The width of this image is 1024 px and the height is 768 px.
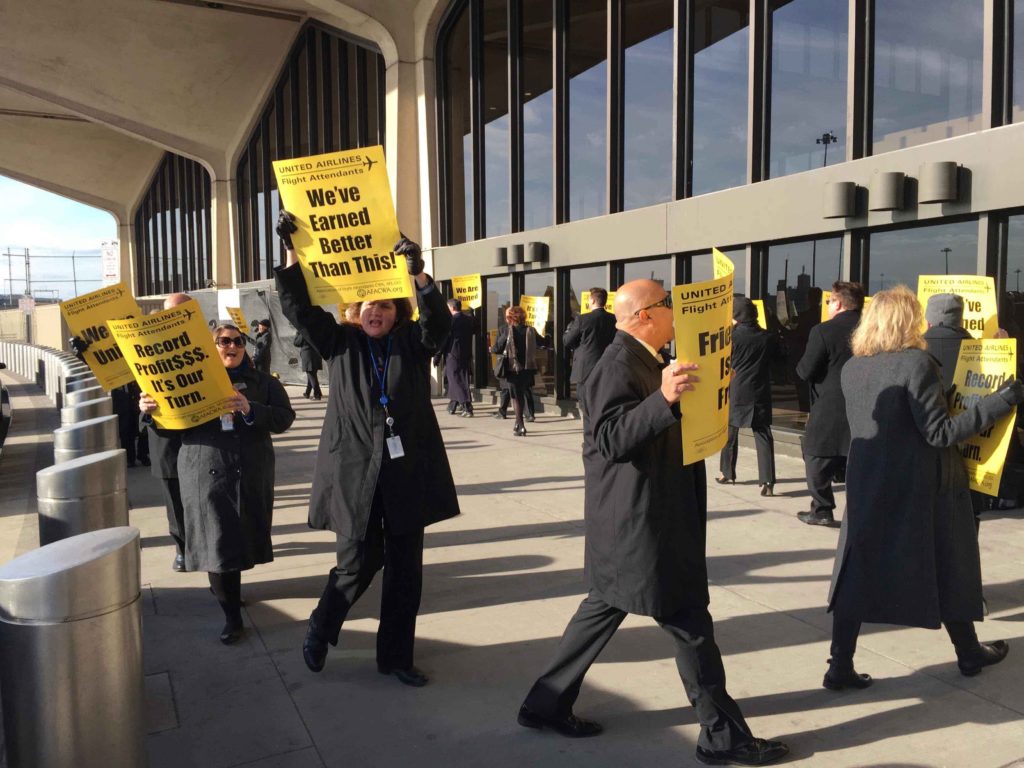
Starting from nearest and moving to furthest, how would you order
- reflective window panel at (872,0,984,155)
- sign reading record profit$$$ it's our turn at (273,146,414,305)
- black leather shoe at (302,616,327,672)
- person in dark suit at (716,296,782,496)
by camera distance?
1. black leather shoe at (302,616,327,672)
2. sign reading record profit$$$ it's our turn at (273,146,414,305)
3. person in dark suit at (716,296,782,496)
4. reflective window panel at (872,0,984,155)

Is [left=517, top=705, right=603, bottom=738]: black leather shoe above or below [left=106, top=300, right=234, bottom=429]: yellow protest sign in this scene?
below

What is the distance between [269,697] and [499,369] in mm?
8279

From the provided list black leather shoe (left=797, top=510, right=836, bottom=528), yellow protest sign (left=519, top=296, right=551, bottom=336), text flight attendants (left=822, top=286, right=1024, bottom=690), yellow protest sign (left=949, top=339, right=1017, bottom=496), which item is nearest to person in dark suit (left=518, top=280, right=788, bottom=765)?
text flight attendants (left=822, top=286, right=1024, bottom=690)

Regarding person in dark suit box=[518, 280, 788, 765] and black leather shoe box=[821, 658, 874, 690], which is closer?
person in dark suit box=[518, 280, 788, 765]

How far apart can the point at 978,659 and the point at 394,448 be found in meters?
2.78

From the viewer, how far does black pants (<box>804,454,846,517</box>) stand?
6453 mm

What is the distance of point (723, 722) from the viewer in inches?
124

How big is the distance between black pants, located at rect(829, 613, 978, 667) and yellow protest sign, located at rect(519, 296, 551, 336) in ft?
30.1

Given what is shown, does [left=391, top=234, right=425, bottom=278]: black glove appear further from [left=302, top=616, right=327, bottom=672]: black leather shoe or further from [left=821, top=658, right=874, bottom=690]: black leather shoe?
[left=821, top=658, right=874, bottom=690]: black leather shoe

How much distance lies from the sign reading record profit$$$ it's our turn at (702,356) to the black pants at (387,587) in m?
1.56

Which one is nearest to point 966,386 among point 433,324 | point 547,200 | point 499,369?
point 433,324

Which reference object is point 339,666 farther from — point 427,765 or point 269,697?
point 427,765

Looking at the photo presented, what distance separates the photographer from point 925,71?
857cm

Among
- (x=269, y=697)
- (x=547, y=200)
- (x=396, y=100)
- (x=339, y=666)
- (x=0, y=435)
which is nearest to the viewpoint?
(x=269, y=697)
